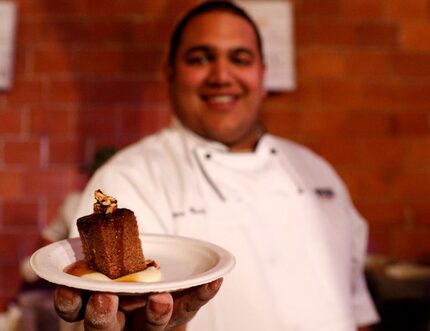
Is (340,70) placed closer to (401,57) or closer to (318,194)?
(401,57)

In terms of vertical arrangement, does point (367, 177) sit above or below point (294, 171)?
below

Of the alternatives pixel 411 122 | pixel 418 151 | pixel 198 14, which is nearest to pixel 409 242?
pixel 418 151

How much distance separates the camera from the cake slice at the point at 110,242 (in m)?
0.78

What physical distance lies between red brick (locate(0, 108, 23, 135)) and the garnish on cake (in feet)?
5.23

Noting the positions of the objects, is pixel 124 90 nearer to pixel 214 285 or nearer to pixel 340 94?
pixel 340 94

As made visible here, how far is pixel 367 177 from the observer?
239 centimetres

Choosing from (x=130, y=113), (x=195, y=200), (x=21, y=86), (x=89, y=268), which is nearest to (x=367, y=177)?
(x=130, y=113)

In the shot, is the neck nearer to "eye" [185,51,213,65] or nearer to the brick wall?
"eye" [185,51,213,65]

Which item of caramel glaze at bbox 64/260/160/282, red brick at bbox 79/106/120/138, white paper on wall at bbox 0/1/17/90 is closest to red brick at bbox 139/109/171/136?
red brick at bbox 79/106/120/138

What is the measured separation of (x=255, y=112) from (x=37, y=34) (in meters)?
1.25

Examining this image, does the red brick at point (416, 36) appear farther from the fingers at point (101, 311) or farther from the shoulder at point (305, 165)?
the fingers at point (101, 311)

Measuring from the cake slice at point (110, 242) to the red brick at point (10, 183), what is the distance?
157cm

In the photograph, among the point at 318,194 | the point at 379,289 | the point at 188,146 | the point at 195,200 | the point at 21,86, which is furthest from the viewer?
the point at 21,86

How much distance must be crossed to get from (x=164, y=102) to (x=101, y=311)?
66.7 inches
